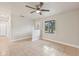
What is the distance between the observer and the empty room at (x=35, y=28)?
130 inches

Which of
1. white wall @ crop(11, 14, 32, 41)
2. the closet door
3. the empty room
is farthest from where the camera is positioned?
white wall @ crop(11, 14, 32, 41)

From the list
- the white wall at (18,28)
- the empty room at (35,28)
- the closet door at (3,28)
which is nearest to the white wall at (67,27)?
the empty room at (35,28)

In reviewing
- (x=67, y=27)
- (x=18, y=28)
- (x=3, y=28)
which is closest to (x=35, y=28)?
(x=67, y=27)

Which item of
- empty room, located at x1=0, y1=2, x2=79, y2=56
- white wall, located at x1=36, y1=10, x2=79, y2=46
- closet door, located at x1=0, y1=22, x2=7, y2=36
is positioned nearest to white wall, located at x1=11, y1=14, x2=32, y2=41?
empty room, located at x1=0, y1=2, x2=79, y2=56

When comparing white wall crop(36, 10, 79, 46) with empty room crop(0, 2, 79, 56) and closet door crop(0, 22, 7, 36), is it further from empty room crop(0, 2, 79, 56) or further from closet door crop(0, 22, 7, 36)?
closet door crop(0, 22, 7, 36)

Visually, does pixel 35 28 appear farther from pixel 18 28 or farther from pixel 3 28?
pixel 3 28

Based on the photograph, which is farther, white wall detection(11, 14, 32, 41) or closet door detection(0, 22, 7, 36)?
white wall detection(11, 14, 32, 41)

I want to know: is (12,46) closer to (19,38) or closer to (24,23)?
(19,38)

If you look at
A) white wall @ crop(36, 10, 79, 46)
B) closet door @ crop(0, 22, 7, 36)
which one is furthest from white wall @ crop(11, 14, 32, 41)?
white wall @ crop(36, 10, 79, 46)

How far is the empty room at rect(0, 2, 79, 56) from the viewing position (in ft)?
10.8

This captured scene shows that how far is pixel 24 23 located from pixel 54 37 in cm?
275

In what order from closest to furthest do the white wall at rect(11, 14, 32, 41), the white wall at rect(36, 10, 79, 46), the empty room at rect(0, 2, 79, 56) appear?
1. the empty room at rect(0, 2, 79, 56)
2. the white wall at rect(11, 14, 32, 41)
3. the white wall at rect(36, 10, 79, 46)

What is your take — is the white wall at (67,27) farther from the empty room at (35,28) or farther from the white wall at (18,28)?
the white wall at (18,28)

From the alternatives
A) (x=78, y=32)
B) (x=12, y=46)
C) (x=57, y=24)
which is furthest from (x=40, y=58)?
(x=57, y=24)
